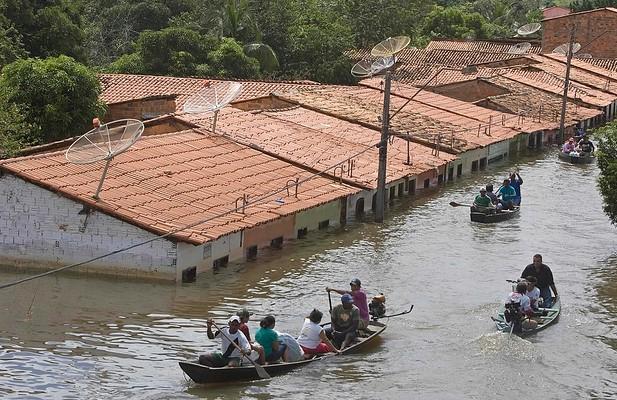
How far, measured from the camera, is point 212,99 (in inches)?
1228

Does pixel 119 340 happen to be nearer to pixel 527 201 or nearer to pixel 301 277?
Result: pixel 301 277

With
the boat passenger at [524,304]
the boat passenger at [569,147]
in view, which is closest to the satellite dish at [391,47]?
the boat passenger at [569,147]

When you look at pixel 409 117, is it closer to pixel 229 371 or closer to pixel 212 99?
pixel 212 99

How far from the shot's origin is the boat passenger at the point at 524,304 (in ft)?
70.3

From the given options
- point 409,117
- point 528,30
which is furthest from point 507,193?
point 528,30

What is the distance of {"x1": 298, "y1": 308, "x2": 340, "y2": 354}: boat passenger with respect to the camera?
18.9m

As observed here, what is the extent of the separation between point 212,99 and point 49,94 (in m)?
5.83

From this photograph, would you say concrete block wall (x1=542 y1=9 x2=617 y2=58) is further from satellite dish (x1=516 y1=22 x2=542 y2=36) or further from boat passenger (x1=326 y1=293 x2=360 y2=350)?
boat passenger (x1=326 y1=293 x2=360 y2=350)

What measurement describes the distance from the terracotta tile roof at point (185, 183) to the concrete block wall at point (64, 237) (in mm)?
319

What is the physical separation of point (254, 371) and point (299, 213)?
38.0 ft

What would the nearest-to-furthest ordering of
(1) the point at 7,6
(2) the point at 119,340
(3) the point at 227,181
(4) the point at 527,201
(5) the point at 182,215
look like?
(2) the point at 119,340
(5) the point at 182,215
(3) the point at 227,181
(4) the point at 527,201
(1) the point at 7,6

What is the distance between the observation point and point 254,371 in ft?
58.3

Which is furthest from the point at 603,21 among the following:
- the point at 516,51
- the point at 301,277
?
the point at 301,277

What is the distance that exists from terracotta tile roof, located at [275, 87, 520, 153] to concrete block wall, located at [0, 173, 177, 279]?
19.4 metres
